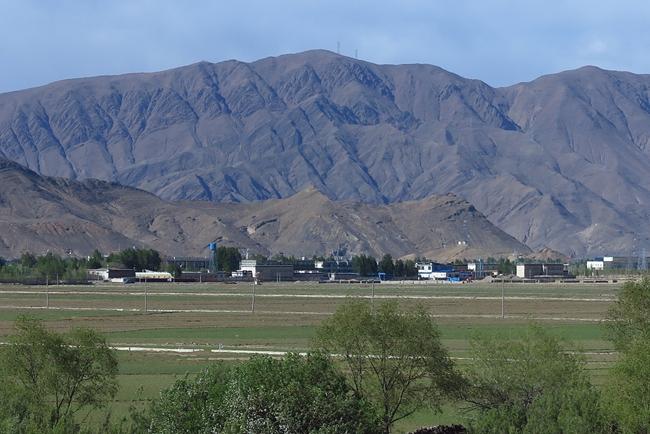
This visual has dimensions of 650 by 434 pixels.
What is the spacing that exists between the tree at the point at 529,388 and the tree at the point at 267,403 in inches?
219

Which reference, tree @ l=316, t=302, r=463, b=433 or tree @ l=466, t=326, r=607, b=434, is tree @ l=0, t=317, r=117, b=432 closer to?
tree @ l=316, t=302, r=463, b=433

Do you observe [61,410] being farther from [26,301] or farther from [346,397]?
[26,301]

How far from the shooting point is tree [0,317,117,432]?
40.8m

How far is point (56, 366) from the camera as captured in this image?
134 ft

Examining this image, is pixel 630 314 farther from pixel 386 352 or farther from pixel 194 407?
pixel 194 407

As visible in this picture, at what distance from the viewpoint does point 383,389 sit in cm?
4109

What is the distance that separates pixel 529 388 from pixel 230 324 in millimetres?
55660

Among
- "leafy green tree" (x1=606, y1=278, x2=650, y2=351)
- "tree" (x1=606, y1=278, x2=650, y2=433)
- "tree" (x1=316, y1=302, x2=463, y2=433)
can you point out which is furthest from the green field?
"tree" (x1=606, y1=278, x2=650, y2=433)

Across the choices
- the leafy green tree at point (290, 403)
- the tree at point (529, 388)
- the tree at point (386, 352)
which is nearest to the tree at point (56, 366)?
the tree at point (386, 352)

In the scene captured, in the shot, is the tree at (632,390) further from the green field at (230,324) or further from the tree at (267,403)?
the green field at (230,324)

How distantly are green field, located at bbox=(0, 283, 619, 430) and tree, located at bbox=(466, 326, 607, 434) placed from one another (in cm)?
284

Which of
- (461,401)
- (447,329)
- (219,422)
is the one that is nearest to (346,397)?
(219,422)

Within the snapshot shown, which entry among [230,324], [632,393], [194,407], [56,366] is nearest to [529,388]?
[632,393]

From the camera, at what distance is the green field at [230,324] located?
5775 centimetres
